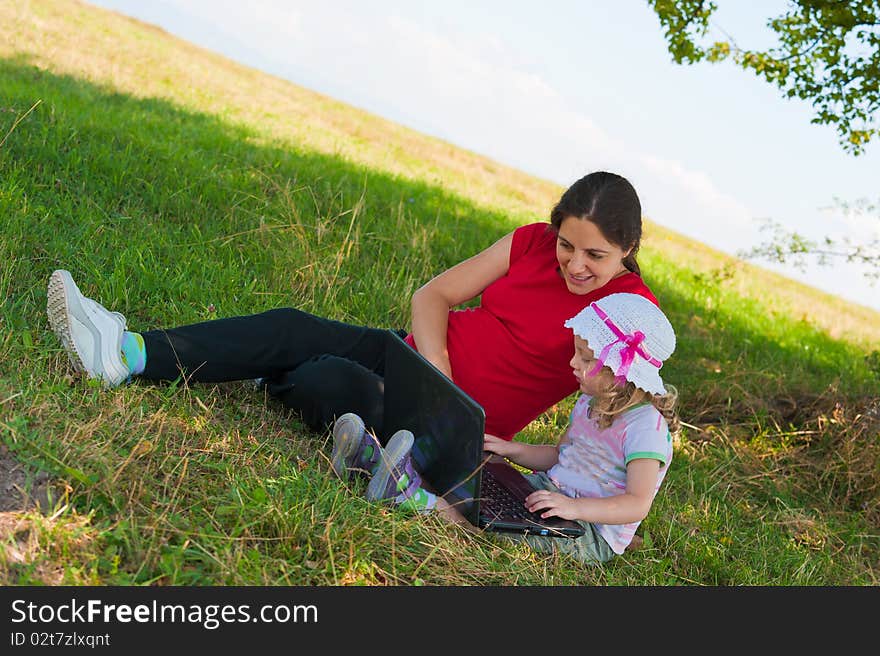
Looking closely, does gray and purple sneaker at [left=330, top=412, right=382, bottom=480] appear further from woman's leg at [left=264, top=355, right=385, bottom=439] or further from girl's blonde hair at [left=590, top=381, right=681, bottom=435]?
girl's blonde hair at [left=590, top=381, right=681, bottom=435]

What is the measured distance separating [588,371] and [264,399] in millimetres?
1573

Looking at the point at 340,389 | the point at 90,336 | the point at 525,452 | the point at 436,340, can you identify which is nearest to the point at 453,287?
the point at 436,340

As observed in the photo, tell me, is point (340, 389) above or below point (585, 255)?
below

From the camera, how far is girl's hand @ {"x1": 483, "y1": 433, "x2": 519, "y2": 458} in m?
3.58

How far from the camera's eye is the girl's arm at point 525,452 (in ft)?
11.8

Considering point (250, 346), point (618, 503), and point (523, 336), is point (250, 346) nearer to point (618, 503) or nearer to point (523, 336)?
point (523, 336)

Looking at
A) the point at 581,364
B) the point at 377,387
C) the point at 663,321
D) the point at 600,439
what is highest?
the point at 663,321

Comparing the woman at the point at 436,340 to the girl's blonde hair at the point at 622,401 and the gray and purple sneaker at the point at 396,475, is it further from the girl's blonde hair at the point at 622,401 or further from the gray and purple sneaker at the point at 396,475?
the gray and purple sneaker at the point at 396,475

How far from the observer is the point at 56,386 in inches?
132

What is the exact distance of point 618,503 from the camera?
10.2 feet

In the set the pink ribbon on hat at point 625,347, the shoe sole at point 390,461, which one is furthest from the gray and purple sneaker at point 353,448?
the pink ribbon on hat at point 625,347
